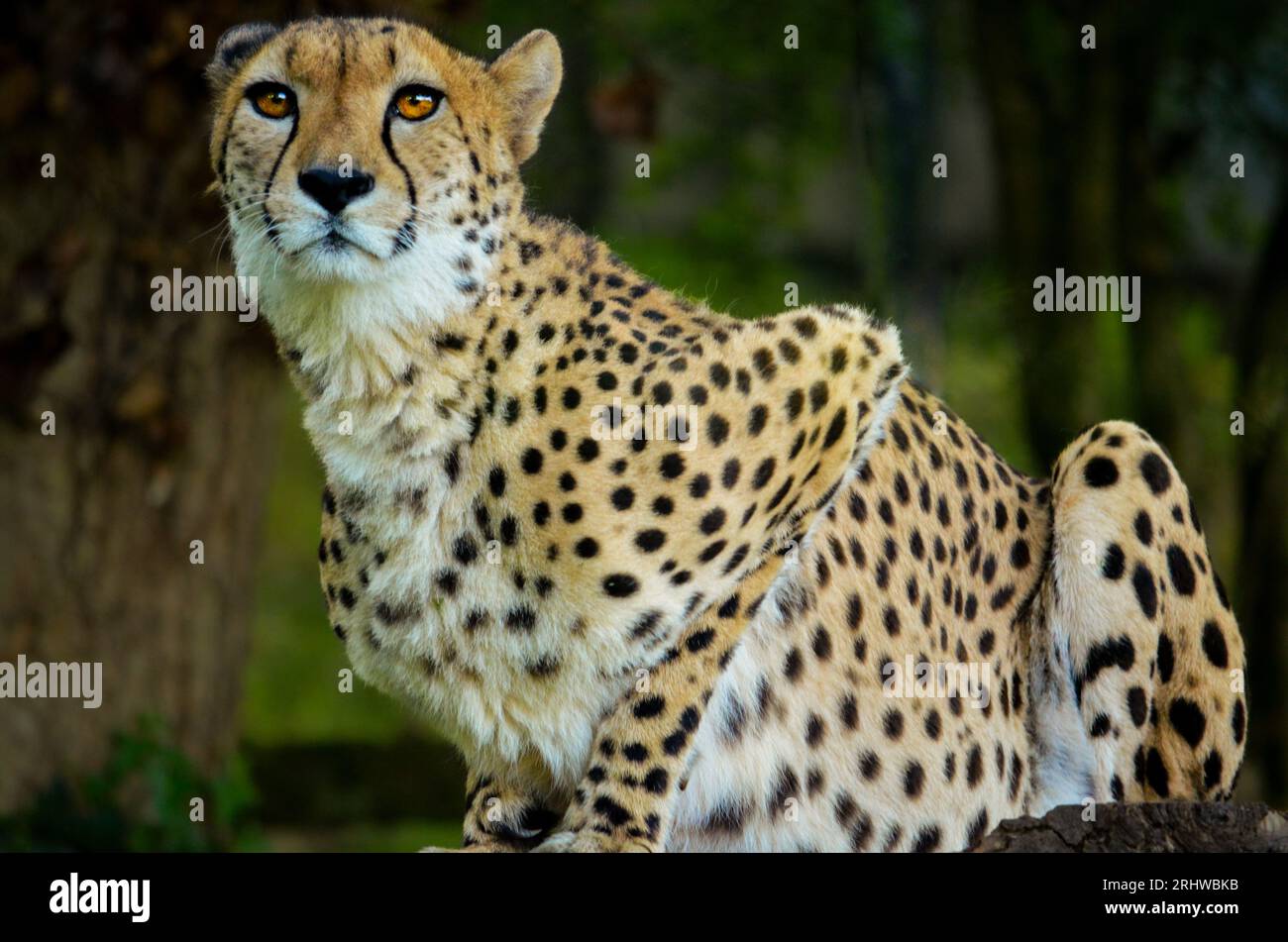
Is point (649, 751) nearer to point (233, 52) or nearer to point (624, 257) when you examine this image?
point (233, 52)

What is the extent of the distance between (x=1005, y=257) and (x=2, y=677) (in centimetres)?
613

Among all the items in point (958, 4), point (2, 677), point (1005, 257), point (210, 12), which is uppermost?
point (958, 4)

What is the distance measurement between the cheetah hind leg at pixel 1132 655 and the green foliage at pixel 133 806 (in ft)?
13.8

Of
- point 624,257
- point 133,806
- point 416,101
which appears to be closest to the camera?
point 416,101

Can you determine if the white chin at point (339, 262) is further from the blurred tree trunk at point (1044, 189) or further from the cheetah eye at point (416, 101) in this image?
the blurred tree trunk at point (1044, 189)

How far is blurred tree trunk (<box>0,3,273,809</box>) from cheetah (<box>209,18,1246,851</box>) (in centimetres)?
342

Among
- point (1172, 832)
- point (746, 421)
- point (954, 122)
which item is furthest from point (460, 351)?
point (954, 122)

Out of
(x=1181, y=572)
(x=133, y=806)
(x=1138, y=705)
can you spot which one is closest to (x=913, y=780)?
(x=1138, y=705)

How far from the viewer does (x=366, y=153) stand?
423 centimetres

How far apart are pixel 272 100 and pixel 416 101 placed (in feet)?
1.21

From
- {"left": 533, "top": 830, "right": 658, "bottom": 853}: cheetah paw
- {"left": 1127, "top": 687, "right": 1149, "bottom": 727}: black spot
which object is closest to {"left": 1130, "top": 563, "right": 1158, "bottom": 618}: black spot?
{"left": 1127, "top": 687, "right": 1149, "bottom": 727}: black spot

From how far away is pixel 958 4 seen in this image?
36.3ft

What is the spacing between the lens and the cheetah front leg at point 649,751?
450 cm

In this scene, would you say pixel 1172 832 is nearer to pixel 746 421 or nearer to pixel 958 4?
pixel 746 421
